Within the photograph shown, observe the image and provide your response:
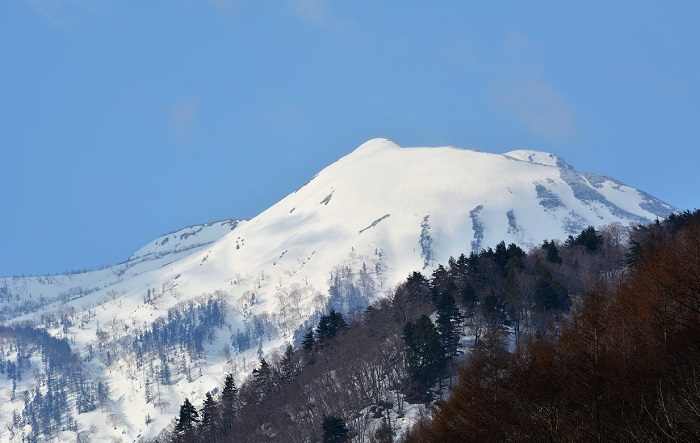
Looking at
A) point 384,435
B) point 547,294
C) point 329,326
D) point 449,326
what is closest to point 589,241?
point 547,294

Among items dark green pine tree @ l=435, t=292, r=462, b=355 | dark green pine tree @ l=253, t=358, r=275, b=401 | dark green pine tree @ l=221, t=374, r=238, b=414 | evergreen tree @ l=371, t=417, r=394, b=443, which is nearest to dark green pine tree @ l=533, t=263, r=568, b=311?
dark green pine tree @ l=435, t=292, r=462, b=355

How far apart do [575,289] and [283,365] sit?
37509 mm

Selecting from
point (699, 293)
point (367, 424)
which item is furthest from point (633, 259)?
point (699, 293)

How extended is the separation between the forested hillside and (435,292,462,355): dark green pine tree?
0.18 meters

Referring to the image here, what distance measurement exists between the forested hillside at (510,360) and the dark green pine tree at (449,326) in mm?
178

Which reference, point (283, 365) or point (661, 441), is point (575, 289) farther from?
point (661, 441)

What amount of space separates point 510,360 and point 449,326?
125 ft

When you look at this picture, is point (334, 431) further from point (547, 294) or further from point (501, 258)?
point (501, 258)

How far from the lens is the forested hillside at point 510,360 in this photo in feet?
82.0

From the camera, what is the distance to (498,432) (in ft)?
91.8

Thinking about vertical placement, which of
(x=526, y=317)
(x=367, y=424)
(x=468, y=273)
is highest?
(x=468, y=273)

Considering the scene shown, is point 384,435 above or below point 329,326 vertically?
below

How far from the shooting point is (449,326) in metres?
73.3

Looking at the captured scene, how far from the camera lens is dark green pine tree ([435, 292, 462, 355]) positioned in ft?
240
